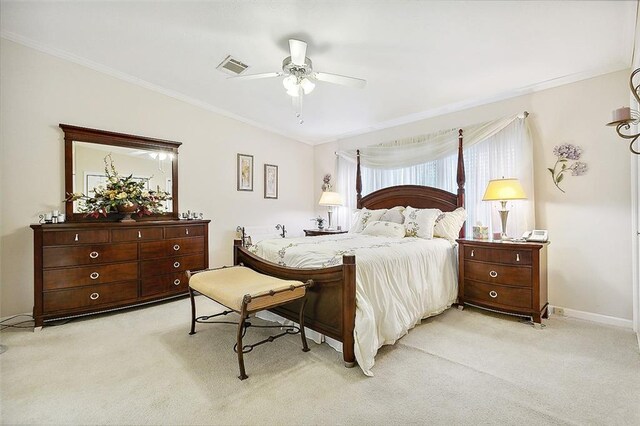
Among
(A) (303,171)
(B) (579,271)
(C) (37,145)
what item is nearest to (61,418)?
(C) (37,145)

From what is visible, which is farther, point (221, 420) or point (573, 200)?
point (573, 200)

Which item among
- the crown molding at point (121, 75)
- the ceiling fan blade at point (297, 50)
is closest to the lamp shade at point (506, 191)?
the ceiling fan blade at point (297, 50)

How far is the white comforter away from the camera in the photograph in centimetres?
217

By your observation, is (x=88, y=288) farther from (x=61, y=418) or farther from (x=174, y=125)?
(x=174, y=125)

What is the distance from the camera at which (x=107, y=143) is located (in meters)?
3.68

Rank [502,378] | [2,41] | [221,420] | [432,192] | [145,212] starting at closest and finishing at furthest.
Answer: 1. [221,420]
2. [502,378]
3. [2,41]
4. [145,212]
5. [432,192]

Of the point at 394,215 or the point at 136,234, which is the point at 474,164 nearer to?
the point at 394,215

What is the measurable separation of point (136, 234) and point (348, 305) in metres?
2.75

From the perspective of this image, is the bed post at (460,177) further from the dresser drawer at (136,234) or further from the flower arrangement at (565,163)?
the dresser drawer at (136,234)

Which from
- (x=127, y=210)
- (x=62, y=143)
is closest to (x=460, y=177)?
(x=127, y=210)

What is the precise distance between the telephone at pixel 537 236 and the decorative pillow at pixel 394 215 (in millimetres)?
1397

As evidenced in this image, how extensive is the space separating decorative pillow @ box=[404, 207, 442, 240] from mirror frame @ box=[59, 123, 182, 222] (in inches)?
127

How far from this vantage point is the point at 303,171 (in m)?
5.91

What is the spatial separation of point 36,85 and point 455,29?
4.32 metres
